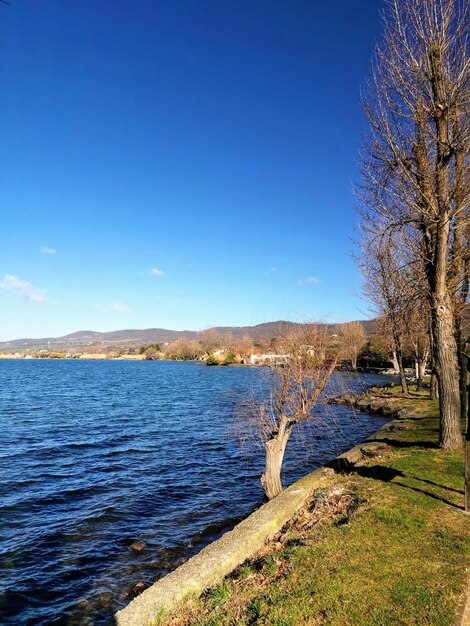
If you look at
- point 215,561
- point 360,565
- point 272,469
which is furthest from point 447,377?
point 215,561

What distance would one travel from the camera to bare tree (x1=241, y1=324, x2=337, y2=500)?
1046cm

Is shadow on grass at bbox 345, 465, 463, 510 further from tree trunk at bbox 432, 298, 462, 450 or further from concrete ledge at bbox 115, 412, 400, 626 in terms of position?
tree trunk at bbox 432, 298, 462, 450

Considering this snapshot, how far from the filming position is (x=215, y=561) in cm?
635

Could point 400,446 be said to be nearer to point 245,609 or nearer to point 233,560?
point 233,560

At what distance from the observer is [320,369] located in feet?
36.0

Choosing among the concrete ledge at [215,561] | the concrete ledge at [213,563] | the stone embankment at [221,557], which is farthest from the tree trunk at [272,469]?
the concrete ledge at [213,563]

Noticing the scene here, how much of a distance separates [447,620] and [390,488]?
14.7ft

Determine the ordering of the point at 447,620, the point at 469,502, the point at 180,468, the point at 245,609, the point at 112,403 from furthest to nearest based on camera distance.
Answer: the point at 112,403, the point at 180,468, the point at 469,502, the point at 245,609, the point at 447,620

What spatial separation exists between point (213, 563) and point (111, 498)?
7.56 metres

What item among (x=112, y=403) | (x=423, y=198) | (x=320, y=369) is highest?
(x=423, y=198)

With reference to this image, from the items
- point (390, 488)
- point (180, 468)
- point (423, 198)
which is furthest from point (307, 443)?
point (423, 198)

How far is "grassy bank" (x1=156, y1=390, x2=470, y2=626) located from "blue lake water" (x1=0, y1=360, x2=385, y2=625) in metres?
2.79

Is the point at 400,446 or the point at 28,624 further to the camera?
the point at 400,446

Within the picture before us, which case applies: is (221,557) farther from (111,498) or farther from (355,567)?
(111,498)
